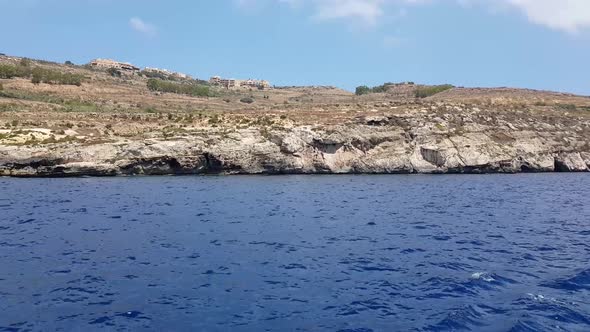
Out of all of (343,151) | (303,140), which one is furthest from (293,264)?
(343,151)

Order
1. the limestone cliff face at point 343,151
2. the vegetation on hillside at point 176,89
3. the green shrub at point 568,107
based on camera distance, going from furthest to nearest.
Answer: the vegetation on hillside at point 176,89, the green shrub at point 568,107, the limestone cliff face at point 343,151

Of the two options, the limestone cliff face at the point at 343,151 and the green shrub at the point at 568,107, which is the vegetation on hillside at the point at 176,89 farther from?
the green shrub at the point at 568,107

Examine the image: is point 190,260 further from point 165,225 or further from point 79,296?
point 165,225

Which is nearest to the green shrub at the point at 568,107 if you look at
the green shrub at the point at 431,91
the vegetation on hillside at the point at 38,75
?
the green shrub at the point at 431,91

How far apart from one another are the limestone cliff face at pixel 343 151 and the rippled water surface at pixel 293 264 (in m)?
20.9

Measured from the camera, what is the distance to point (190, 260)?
19.5 meters

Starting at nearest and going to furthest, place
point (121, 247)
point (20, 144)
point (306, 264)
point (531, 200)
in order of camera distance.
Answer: point (306, 264), point (121, 247), point (531, 200), point (20, 144)

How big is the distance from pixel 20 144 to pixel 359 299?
54.5 metres

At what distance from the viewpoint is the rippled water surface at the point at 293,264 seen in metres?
13.4

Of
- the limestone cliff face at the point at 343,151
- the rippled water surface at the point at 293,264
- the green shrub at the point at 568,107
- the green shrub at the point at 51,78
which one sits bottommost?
the rippled water surface at the point at 293,264

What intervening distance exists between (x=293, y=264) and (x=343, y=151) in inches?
1869

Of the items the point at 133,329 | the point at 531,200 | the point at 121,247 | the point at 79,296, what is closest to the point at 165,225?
the point at 121,247

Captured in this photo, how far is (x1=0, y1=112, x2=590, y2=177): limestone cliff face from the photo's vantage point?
57.2 meters

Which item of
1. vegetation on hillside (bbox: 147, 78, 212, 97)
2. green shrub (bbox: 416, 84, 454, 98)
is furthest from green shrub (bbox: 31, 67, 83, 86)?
green shrub (bbox: 416, 84, 454, 98)
